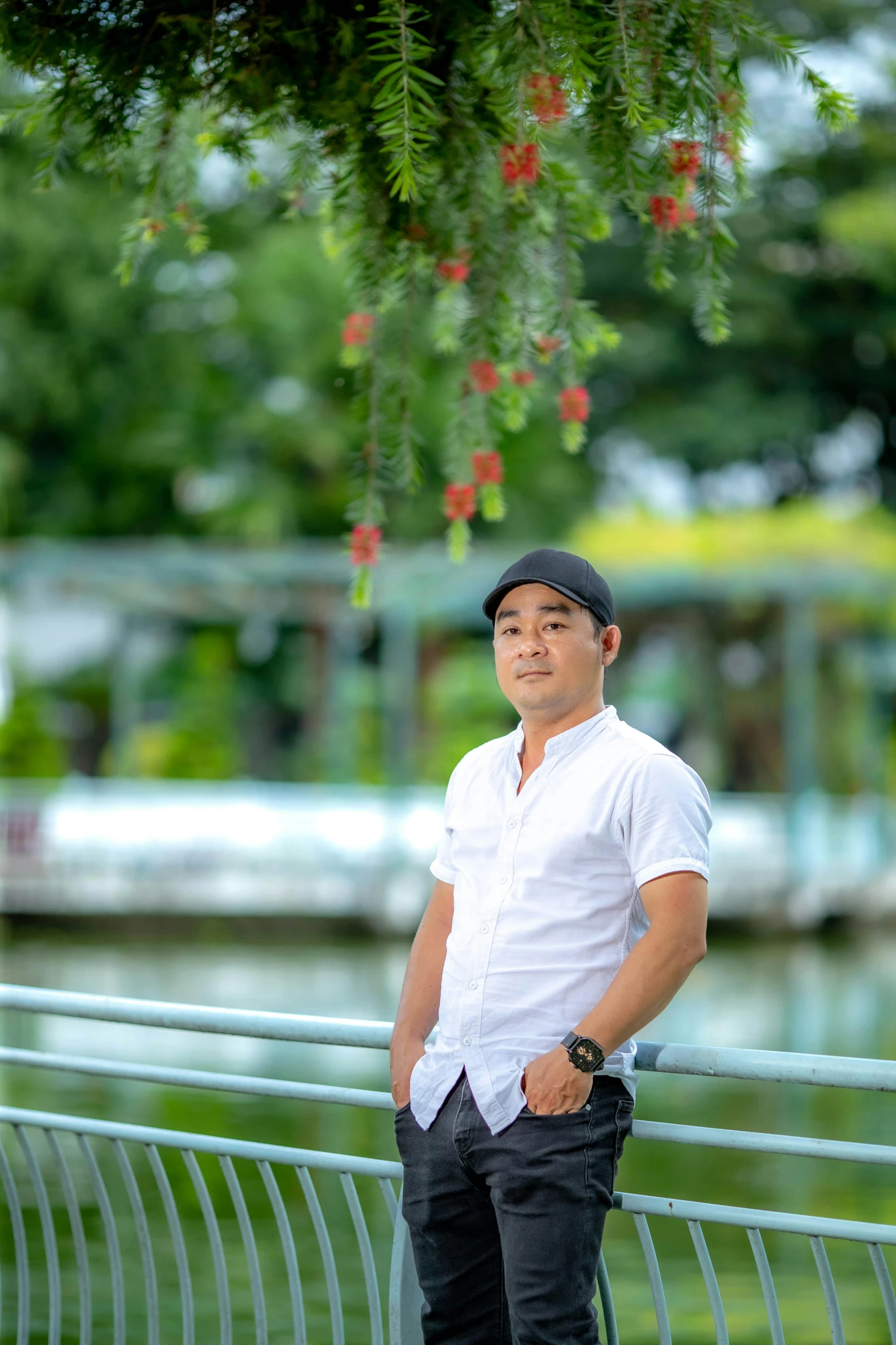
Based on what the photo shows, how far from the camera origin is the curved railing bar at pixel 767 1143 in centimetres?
225

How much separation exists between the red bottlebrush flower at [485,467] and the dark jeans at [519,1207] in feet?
4.26

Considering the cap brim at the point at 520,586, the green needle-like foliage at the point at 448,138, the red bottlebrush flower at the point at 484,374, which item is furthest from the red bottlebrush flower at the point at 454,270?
the cap brim at the point at 520,586

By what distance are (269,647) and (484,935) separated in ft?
78.4

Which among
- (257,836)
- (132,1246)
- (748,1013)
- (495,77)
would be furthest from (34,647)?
(495,77)

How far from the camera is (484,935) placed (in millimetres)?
2383

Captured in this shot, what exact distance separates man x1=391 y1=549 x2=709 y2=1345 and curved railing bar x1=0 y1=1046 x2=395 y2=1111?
0.21 meters

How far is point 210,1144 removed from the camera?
289cm

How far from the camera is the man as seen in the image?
2.25m

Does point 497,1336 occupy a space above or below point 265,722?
below

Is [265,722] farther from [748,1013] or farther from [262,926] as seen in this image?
[748,1013]

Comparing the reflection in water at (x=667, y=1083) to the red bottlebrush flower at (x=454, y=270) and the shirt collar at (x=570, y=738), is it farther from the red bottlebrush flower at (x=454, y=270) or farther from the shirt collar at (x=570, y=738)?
the red bottlebrush flower at (x=454, y=270)

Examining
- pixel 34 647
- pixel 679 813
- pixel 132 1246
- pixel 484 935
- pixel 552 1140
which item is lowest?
pixel 132 1246

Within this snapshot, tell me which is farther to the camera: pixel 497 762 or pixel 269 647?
pixel 269 647

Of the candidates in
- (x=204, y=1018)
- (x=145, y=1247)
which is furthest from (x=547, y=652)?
(x=145, y=1247)
